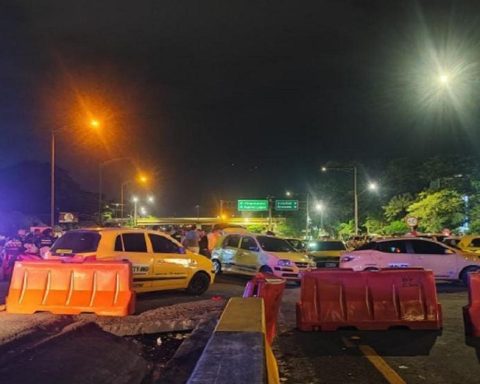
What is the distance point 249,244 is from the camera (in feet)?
68.8

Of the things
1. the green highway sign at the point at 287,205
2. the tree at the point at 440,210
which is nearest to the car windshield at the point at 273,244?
the tree at the point at 440,210

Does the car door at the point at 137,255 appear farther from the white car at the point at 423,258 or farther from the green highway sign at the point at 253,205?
the green highway sign at the point at 253,205

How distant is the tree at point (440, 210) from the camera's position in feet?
127

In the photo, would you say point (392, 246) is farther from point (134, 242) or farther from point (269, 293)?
point (269, 293)

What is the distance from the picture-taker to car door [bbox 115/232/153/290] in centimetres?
1426

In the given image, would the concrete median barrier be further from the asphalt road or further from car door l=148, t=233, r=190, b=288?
car door l=148, t=233, r=190, b=288

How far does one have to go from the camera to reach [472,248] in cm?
2398

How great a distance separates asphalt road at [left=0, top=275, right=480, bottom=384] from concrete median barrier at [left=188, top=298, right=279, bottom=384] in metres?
1.32

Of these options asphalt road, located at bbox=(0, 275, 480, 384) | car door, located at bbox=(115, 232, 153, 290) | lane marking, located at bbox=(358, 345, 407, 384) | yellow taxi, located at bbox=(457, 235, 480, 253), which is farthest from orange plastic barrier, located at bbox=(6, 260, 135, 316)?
yellow taxi, located at bbox=(457, 235, 480, 253)

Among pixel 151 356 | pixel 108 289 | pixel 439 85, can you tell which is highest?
pixel 439 85

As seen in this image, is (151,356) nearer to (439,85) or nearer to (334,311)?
(334,311)

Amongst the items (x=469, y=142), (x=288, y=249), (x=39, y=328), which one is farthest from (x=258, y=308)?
(x=469, y=142)

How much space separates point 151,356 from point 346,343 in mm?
2914

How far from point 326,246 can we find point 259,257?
8.75m
